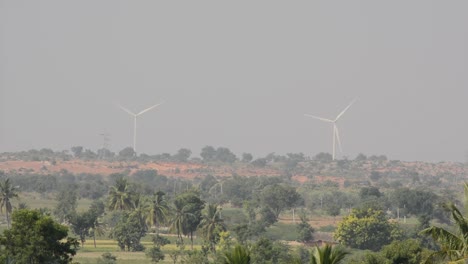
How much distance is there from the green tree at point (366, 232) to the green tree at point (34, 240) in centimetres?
11028

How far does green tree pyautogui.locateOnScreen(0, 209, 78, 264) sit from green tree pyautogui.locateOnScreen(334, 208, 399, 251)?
11028 cm

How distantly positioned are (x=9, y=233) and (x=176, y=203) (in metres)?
111

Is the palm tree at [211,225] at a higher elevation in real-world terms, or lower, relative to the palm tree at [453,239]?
lower

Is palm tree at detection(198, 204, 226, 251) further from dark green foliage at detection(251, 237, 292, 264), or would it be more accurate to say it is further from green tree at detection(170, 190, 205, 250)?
dark green foliage at detection(251, 237, 292, 264)

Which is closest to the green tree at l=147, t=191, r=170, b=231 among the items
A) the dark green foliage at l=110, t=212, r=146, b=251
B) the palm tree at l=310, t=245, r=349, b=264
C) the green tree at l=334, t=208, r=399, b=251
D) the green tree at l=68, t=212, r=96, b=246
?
the dark green foliage at l=110, t=212, r=146, b=251

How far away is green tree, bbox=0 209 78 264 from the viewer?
76562 mm

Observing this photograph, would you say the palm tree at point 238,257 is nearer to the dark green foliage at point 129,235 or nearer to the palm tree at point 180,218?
the dark green foliage at point 129,235

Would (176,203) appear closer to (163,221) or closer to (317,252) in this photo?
(163,221)

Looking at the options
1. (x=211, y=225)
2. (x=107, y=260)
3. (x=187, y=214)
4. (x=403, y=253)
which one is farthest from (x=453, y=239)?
(x=187, y=214)

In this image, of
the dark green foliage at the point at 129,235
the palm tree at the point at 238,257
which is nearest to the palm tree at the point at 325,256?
the palm tree at the point at 238,257

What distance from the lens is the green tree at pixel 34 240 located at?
76.6 m

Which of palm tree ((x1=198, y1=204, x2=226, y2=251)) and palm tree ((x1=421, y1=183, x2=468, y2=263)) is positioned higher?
palm tree ((x1=421, y1=183, x2=468, y2=263))

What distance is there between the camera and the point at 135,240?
18088 centimetres

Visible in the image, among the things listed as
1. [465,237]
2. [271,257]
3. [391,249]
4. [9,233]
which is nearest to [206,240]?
[271,257]
